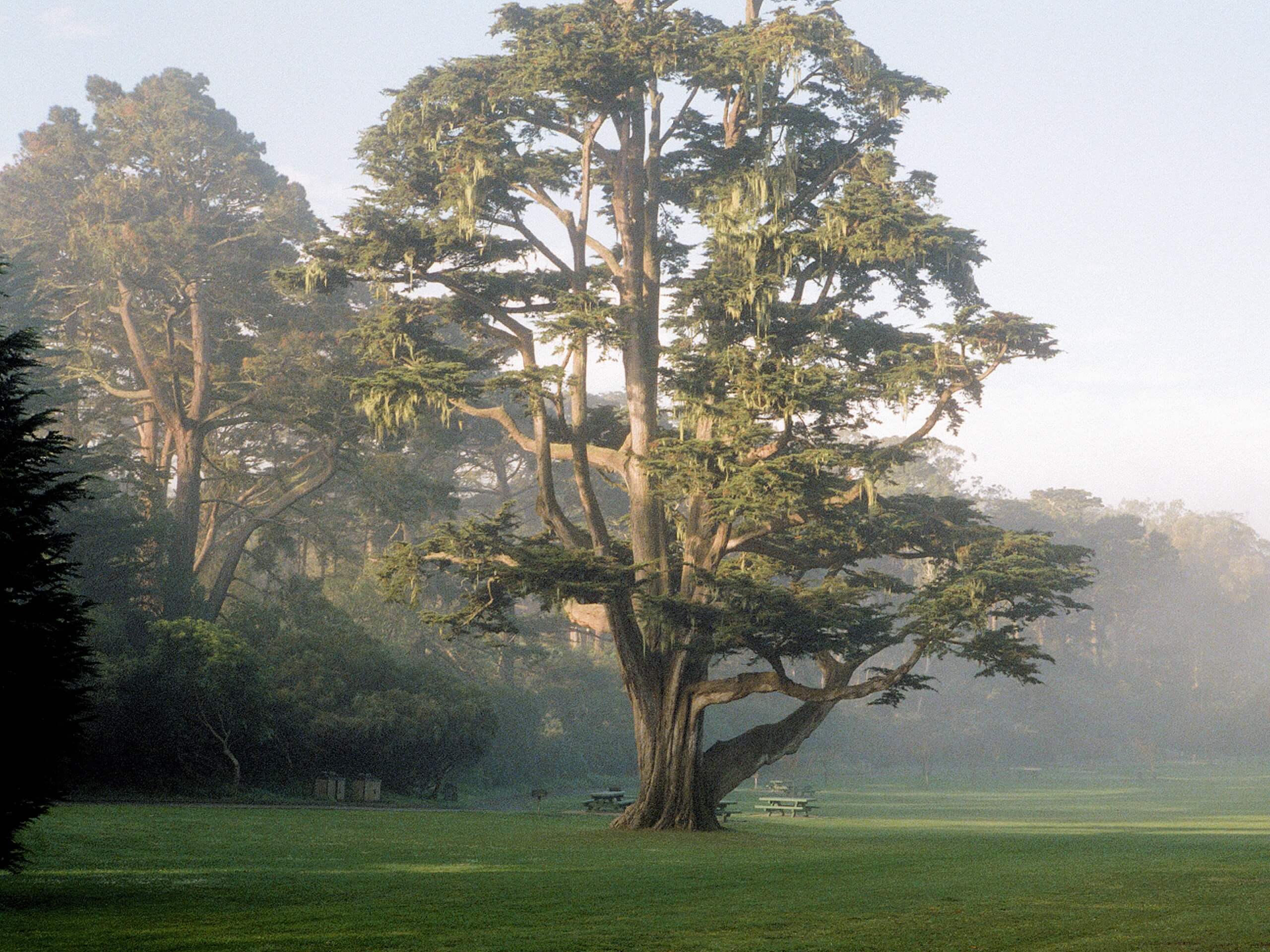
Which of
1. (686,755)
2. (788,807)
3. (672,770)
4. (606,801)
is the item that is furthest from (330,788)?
(788,807)

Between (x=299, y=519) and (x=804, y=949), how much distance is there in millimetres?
49444

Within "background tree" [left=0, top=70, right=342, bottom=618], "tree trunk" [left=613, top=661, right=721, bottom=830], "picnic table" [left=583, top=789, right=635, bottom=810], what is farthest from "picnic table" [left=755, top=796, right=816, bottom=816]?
"background tree" [left=0, top=70, right=342, bottom=618]

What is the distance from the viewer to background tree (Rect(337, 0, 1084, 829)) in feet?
95.6

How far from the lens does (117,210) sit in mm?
51938

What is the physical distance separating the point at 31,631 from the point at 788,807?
108ft

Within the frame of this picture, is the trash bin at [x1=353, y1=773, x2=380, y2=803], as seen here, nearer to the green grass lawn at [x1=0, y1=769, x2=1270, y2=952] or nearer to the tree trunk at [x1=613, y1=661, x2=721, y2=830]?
the green grass lawn at [x1=0, y1=769, x2=1270, y2=952]

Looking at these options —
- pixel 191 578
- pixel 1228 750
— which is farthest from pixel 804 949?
pixel 1228 750

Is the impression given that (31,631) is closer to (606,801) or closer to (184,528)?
(606,801)

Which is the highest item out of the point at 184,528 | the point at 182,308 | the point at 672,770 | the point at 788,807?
the point at 182,308

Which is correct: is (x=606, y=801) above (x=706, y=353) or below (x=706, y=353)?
below

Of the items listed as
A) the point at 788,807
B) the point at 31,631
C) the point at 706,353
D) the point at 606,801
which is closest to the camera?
the point at 31,631

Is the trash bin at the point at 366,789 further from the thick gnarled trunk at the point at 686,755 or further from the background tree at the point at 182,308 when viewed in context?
the thick gnarled trunk at the point at 686,755

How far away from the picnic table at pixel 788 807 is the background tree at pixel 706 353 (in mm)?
8723

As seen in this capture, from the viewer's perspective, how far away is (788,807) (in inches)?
1642
